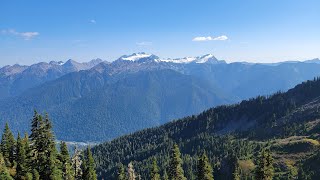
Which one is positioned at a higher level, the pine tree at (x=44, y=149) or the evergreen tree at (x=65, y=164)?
the pine tree at (x=44, y=149)

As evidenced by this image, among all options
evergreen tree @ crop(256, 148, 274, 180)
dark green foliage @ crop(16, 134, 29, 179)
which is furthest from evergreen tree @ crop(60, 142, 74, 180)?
evergreen tree @ crop(256, 148, 274, 180)

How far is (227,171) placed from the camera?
162m

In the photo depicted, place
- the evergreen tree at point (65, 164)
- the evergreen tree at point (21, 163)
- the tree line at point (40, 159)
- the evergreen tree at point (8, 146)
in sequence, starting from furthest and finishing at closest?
the evergreen tree at point (8, 146) → the evergreen tree at point (65, 164) → the evergreen tree at point (21, 163) → the tree line at point (40, 159)

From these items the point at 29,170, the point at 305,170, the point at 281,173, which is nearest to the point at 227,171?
the point at 281,173

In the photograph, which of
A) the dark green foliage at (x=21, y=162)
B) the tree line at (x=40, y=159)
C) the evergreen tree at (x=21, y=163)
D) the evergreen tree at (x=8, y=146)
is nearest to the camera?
the tree line at (x=40, y=159)

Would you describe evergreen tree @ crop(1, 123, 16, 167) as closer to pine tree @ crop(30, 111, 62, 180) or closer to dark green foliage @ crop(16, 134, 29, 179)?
dark green foliage @ crop(16, 134, 29, 179)

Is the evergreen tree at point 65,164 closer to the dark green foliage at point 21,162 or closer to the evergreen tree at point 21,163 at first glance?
the dark green foliage at point 21,162

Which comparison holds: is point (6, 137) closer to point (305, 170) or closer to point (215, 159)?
point (305, 170)

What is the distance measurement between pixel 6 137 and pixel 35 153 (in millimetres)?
23893

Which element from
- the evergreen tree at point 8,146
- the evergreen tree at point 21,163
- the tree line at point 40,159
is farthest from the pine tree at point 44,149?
the evergreen tree at point 8,146

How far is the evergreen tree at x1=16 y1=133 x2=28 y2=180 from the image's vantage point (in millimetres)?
69144

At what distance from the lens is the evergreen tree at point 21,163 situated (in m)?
69.1

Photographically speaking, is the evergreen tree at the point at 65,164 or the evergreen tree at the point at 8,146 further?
the evergreen tree at the point at 8,146

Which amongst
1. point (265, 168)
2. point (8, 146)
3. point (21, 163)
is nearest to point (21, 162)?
point (21, 163)
